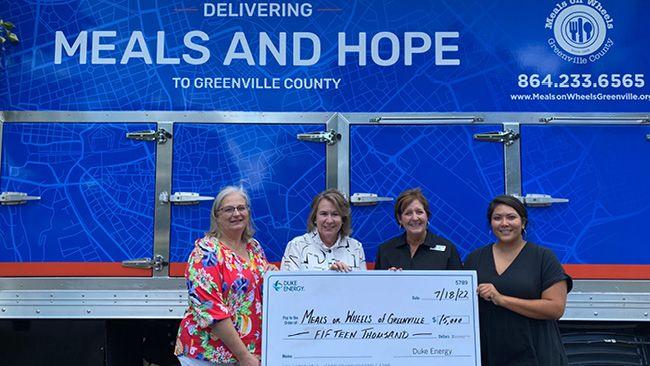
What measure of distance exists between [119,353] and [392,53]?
7.95 ft

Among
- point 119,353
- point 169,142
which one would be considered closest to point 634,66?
point 169,142

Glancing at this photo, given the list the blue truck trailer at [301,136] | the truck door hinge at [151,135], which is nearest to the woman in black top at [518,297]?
the blue truck trailer at [301,136]

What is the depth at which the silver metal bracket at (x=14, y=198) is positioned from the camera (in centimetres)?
297

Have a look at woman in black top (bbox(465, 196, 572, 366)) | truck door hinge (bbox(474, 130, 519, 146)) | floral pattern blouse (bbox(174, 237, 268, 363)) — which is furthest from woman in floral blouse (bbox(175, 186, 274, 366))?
truck door hinge (bbox(474, 130, 519, 146))

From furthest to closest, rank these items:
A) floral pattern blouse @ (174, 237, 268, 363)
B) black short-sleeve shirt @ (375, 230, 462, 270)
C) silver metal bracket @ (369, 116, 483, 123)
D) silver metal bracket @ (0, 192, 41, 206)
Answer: silver metal bracket @ (369, 116, 483, 123) → silver metal bracket @ (0, 192, 41, 206) → black short-sleeve shirt @ (375, 230, 462, 270) → floral pattern blouse @ (174, 237, 268, 363)

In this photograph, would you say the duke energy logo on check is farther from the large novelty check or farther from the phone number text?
the phone number text

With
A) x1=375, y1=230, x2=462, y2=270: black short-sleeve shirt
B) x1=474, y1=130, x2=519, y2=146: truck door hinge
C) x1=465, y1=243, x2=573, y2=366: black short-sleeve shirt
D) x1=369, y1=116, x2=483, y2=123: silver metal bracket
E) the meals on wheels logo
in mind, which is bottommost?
x1=465, y1=243, x2=573, y2=366: black short-sleeve shirt

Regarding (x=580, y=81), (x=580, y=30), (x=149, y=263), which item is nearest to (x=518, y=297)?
(x=580, y=81)

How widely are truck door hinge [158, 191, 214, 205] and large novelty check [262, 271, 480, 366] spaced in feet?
2.79

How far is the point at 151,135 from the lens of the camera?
3.03 metres

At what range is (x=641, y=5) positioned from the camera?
3133 mm

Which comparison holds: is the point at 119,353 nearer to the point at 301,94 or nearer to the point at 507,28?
the point at 301,94

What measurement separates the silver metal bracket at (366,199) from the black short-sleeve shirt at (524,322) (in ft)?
2.59

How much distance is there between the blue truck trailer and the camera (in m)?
2.98
